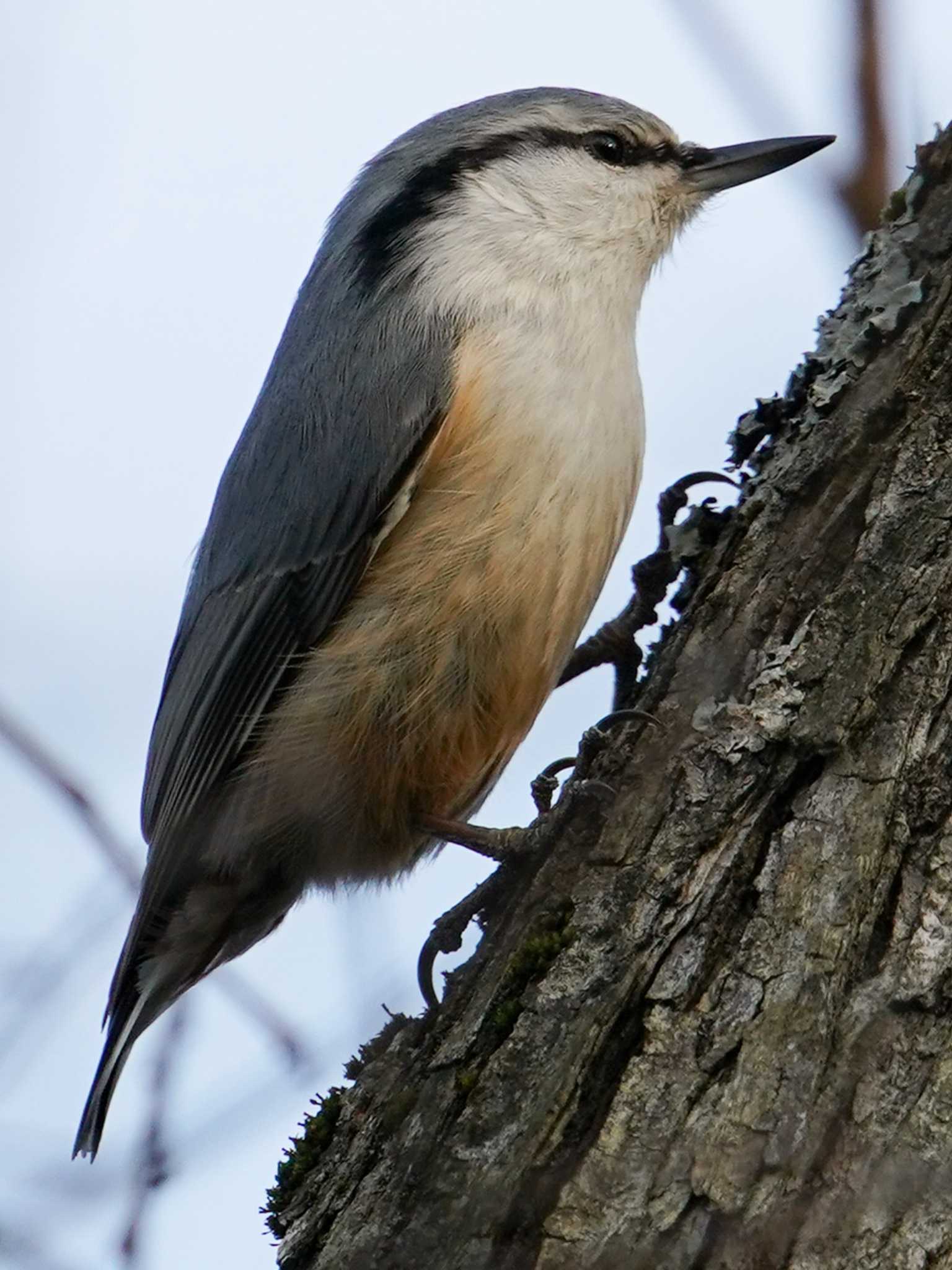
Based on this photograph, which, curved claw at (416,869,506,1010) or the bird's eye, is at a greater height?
the bird's eye

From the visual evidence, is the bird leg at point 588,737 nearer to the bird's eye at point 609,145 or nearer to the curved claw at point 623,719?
the curved claw at point 623,719

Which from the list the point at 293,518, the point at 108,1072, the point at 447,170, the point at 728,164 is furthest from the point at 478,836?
the point at 728,164

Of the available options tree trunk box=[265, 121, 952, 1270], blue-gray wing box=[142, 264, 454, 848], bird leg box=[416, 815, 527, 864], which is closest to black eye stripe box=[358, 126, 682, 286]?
blue-gray wing box=[142, 264, 454, 848]

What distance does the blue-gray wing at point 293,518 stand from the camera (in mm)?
A: 2461

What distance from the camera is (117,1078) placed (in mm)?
2662

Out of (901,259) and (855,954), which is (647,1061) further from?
(901,259)

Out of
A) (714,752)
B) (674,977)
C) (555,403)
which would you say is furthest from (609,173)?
(674,977)

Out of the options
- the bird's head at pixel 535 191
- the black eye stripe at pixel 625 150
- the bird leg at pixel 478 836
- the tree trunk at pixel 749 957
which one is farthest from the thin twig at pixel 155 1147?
the black eye stripe at pixel 625 150

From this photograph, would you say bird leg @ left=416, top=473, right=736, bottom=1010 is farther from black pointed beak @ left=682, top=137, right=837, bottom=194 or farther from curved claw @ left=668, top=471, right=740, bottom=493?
black pointed beak @ left=682, top=137, right=837, bottom=194

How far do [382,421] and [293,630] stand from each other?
1.25 feet

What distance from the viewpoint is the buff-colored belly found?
2312mm

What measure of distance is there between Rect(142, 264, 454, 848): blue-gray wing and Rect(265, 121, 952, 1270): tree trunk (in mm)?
715

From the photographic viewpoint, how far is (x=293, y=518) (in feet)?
8.48

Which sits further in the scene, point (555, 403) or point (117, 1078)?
point (117, 1078)
